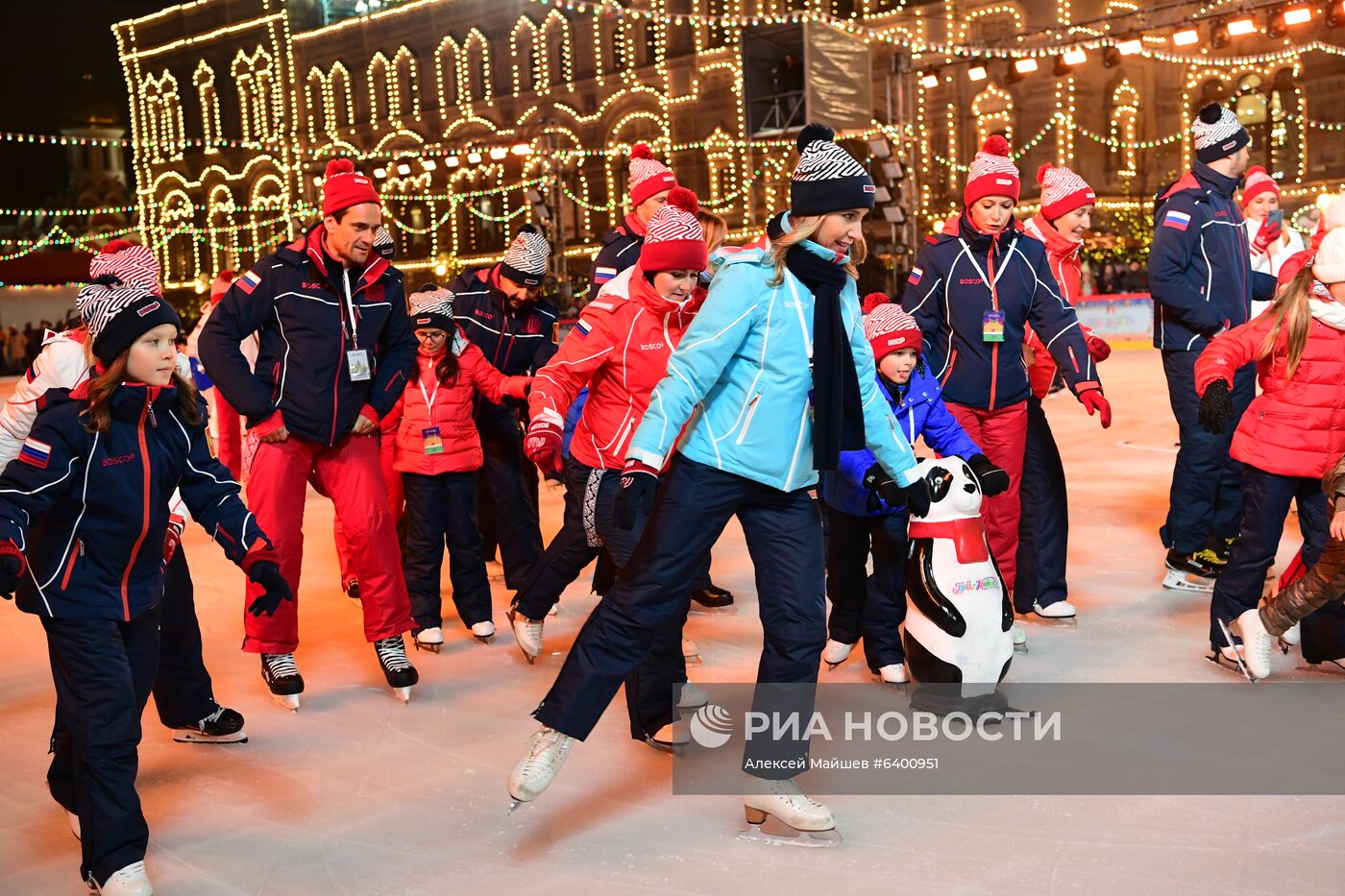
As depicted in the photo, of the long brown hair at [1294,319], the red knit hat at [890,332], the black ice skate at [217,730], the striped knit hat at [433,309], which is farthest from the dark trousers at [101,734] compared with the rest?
the long brown hair at [1294,319]

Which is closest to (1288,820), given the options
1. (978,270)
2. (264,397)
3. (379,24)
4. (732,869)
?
(732,869)

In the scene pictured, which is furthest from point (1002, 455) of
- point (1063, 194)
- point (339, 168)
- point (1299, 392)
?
point (339, 168)

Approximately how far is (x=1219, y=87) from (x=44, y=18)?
113 ft

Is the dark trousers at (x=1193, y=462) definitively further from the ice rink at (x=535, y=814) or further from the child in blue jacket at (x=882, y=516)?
the child in blue jacket at (x=882, y=516)

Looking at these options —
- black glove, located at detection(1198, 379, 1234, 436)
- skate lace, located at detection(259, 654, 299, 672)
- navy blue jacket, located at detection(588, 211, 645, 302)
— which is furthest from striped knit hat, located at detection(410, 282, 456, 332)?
black glove, located at detection(1198, 379, 1234, 436)

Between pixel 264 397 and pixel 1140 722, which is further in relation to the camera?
pixel 264 397

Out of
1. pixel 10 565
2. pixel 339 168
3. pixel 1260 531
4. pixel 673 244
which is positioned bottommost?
pixel 1260 531

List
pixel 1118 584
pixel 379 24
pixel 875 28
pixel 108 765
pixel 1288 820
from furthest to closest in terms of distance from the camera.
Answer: pixel 379 24 < pixel 875 28 < pixel 1118 584 < pixel 1288 820 < pixel 108 765

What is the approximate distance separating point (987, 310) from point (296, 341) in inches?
89.9

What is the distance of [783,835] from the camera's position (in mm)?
3010

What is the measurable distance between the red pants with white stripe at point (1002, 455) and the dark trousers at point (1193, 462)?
1.11 m

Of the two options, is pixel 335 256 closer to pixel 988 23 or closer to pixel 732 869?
pixel 732 869

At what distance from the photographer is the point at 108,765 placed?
277 centimetres

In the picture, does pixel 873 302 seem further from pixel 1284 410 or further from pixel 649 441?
pixel 649 441
